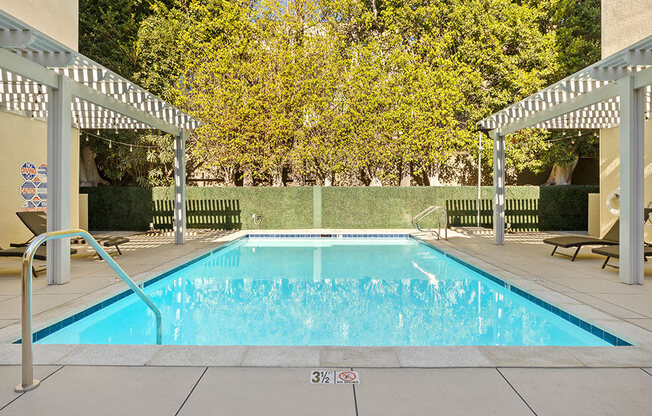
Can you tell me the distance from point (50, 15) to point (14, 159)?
3477mm

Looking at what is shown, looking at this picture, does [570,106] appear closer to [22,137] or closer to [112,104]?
[112,104]

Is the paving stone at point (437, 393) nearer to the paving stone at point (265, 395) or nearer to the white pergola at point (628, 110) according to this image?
the paving stone at point (265, 395)

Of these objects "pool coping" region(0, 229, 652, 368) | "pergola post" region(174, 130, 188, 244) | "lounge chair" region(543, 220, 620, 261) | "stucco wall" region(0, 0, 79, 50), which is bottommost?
"pool coping" region(0, 229, 652, 368)

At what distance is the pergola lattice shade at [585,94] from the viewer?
576cm

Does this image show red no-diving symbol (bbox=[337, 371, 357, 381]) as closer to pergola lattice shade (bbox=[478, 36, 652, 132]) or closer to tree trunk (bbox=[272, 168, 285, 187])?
pergola lattice shade (bbox=[478, 36, 652, 132])

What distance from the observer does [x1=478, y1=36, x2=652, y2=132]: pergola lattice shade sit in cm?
576

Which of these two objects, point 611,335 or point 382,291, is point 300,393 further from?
point 382,291

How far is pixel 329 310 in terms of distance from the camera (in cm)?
586

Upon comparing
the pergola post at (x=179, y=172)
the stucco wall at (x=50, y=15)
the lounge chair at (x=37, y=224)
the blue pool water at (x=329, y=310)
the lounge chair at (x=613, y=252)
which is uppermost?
the stucco wall at (x=50, y=15)

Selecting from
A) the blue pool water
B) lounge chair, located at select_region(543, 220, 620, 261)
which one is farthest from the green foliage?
lounge chair, located at select_region(543, 220, 620, 261)

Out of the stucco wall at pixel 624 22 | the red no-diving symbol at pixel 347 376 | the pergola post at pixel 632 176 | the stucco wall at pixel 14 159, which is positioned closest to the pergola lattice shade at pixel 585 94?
the pergola post at pixel 632 176

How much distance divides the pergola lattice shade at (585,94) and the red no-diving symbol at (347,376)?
5.24m

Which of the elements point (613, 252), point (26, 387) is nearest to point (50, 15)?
point (26, 387)

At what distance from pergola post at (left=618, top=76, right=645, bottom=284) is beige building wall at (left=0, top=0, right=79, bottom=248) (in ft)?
37.5
